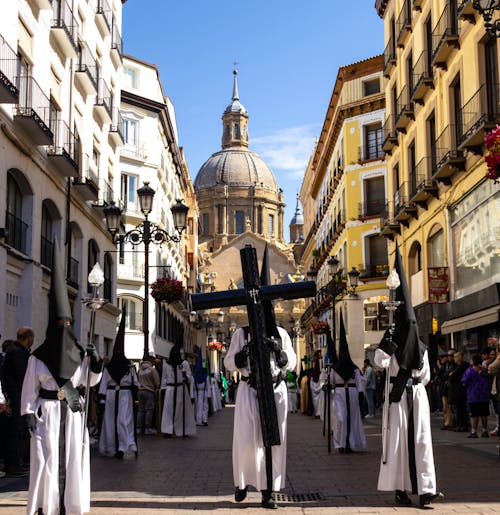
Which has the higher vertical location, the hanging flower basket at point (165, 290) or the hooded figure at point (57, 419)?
the hanging flower basket at point (165, 290)

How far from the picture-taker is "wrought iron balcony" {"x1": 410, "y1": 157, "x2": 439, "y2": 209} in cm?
2473

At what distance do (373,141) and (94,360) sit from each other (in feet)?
119

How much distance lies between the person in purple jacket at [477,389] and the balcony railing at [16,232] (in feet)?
33.5

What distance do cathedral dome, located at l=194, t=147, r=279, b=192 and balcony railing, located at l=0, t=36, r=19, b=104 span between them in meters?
103

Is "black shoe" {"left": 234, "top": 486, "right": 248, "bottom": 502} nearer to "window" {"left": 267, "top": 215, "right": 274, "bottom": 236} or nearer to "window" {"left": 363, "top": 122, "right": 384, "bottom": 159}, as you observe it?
"window" {"left": 363, "top": 122, "right": 384, "bottom": 159}

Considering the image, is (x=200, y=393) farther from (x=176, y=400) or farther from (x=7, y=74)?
(x=7, y=74)

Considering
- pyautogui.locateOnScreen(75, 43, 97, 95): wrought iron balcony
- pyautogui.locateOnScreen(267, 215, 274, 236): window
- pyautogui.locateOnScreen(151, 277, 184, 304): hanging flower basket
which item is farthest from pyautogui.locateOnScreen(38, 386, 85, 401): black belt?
pyautogui.locateOnScreen(267, 215, 274, 236): window

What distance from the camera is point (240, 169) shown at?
12369 centimetres

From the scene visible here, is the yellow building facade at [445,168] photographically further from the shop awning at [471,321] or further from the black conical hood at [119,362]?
the black conical hood at [119,362]

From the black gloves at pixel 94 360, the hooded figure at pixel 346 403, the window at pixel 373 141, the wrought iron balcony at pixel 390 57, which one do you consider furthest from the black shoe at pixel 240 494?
the window at pixel 373 141

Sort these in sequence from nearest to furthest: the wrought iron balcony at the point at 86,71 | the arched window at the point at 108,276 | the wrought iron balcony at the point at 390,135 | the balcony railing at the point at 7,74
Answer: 1. the balcony railing at the point at 7,74
2. the wrought iron balcony at the point at 86,71
3. the wrought iron balcony at the point at 390,135
4. the arched window at the point at 108,276

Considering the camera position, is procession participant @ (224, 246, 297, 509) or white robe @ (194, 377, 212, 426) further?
white robe @ (194, 377, 212, 426)

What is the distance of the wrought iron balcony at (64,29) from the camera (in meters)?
22.8

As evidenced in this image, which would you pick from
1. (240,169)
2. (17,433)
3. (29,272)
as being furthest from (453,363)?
(240,169)
